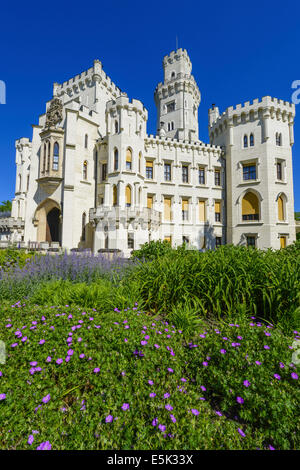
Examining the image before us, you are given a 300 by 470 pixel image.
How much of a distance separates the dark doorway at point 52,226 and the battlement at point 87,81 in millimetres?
17603

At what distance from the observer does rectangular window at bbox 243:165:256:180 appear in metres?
25.5

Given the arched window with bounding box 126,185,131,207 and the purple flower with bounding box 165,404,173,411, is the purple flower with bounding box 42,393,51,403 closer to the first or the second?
the purple flower with bounding box 165,404,173,411

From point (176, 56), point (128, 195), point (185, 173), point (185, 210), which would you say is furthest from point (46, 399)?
point (176, 56)

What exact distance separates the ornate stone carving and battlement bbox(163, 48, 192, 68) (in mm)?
22717

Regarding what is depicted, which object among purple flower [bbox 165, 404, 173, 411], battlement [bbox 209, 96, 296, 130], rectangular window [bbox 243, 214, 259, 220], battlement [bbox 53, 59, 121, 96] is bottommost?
purple flower [bbox 165, 404, 173, 411]

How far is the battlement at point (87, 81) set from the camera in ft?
87.2

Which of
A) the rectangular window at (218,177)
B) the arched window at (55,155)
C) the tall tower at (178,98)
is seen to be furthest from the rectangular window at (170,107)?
the arched window at (55,155)

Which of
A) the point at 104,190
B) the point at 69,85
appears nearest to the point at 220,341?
the point at 104,190

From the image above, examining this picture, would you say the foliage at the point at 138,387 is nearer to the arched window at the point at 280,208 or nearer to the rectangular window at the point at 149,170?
the rectangular window at the point at 149,170

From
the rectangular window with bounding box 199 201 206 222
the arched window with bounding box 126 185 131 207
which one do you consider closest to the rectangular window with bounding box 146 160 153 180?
the arched window with bounding box 126 185 131 207

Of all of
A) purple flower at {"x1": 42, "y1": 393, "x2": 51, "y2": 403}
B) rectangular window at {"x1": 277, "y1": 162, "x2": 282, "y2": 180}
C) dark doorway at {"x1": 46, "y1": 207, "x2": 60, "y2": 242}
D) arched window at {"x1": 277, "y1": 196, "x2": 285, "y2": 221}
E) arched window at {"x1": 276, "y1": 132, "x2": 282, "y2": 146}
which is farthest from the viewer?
rectangular window at {"x1": 277, "y1": 162, "x2": 282, "y2": 180}

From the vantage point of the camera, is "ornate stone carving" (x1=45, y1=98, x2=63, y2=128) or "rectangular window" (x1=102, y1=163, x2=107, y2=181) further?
"rectangular window" (x1=102, y1=163, x2=107, y2=181)

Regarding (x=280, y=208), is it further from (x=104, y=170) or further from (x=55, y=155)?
(x=55, y=155)

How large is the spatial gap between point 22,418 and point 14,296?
12.8 ft
